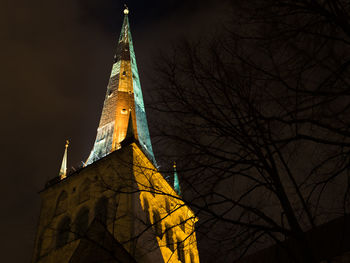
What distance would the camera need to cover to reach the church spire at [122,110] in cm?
2520

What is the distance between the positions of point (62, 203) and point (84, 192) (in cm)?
166

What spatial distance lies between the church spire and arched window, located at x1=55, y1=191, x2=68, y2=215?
282 centimetres

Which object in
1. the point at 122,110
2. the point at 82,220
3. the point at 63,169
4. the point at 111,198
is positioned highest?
the point at 122,110

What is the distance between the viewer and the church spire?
25203mm

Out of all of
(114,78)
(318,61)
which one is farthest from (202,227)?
(114,78)

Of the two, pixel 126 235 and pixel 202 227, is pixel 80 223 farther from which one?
pixel 202 227

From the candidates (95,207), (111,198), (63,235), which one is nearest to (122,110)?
(95,207)

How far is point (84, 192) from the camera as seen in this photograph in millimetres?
21875

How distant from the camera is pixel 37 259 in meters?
19.8

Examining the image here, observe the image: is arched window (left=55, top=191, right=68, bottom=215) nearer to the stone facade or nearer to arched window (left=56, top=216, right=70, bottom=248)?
the stone facade

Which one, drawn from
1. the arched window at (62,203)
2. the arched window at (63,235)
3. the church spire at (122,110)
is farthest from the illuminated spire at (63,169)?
the arched window at (63,235)

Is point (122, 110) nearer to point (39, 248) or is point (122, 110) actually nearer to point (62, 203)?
point (62, 203)

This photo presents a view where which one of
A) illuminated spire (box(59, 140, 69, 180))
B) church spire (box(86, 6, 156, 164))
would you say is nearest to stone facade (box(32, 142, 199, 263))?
illuminated spire (box(59, 140, 69, 180))

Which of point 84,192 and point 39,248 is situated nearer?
point 39,248
